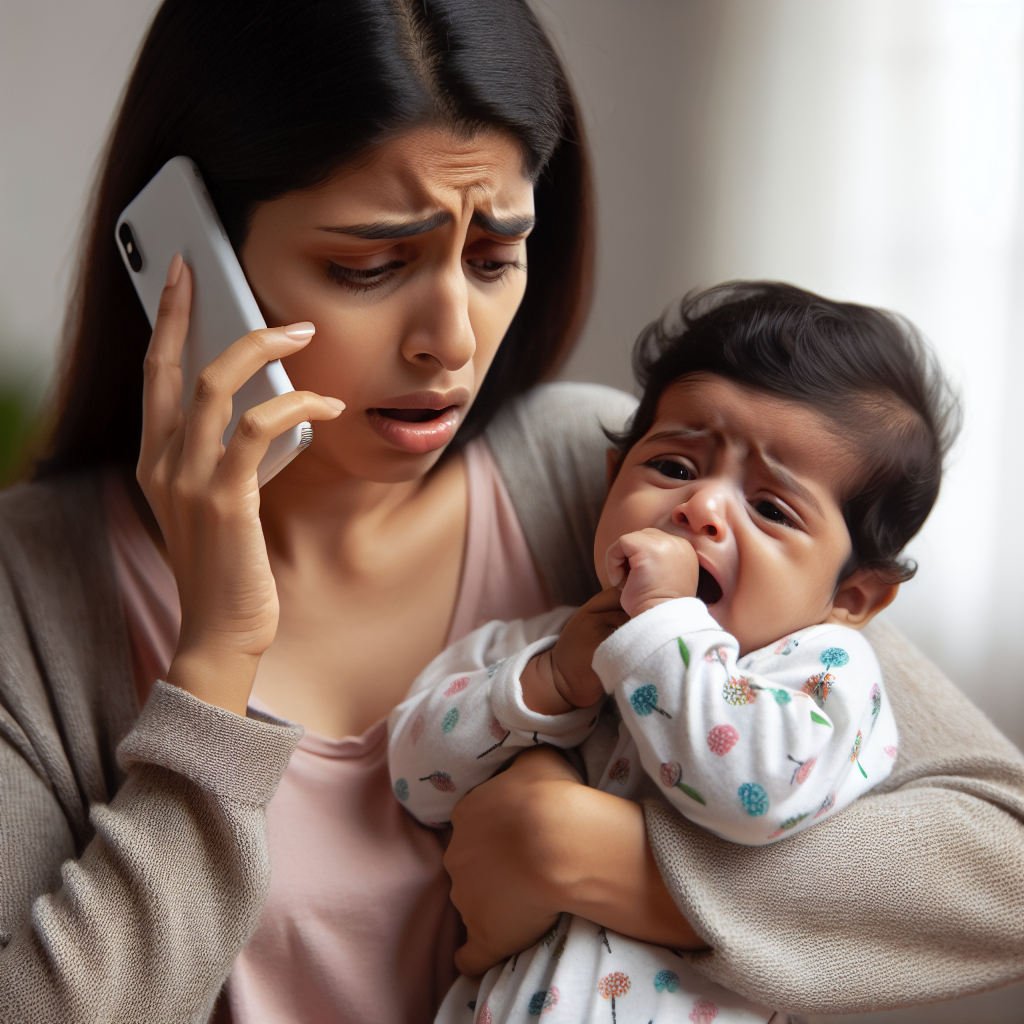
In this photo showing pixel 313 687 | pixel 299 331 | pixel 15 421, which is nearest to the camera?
pixel 299 331

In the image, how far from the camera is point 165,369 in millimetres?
1104

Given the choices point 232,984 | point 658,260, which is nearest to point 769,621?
point 232,984

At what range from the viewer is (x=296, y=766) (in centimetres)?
117

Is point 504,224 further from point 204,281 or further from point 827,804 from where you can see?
point 827,804

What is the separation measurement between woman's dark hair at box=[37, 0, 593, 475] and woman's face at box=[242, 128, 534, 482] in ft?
0.09

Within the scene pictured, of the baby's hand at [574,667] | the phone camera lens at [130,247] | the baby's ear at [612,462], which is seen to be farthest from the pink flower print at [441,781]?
the phone camera lens at [130,247]

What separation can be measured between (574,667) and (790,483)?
1.04ft

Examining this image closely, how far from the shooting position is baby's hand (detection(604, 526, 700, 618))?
3.32 feet

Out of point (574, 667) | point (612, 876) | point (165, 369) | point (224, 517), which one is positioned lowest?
point (612, 876)

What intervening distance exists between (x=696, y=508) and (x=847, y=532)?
0.20 meters

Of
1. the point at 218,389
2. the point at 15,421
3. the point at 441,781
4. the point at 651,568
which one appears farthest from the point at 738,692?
the point at 15,421

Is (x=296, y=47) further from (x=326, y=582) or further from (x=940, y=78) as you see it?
(x=940, y=78)

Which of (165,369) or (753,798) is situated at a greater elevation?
(165,369)

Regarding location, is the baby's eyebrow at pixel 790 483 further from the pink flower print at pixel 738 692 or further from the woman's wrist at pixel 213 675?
the woman's wrist at pixel 213 675
